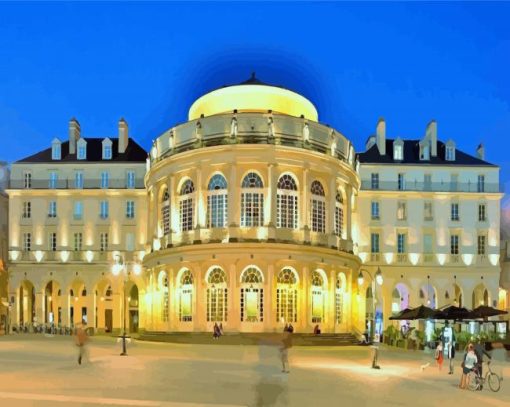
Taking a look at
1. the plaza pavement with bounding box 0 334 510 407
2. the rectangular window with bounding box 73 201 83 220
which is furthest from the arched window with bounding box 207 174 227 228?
the rectangular window with bounding box 73 201 83 220

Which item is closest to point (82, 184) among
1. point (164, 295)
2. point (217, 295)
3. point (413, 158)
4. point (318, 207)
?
point (164, 295)

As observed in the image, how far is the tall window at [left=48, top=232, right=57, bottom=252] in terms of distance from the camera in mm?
74250

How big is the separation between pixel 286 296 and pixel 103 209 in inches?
Answer: 1144

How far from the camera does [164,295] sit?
183 ft

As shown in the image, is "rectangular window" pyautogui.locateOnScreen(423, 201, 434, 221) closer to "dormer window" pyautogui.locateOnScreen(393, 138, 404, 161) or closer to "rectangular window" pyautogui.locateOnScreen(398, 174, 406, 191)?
"rectangular window" pyautogui.locateOnScreen(398, 174, 406, 191)

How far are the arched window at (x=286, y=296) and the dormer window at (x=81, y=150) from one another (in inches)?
1254

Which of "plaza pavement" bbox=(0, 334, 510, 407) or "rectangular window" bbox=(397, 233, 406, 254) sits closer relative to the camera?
"plaza pavement" bbox=(0, 334, 510, 407)

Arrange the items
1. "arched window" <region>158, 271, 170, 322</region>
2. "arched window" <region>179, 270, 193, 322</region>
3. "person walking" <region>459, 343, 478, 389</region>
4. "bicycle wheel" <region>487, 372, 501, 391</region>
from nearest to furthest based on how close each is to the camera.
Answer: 1. "person walking" <region>459, 343, 478, 389</region>
2. "bicycle wheel" <region>487, 372, 501, 391</region>
3. "arched window" <region>179, 270, 193, 322</region>
4. "arched window" <region>158, 271, 170, 322</region>

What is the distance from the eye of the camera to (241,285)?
51.2 metres

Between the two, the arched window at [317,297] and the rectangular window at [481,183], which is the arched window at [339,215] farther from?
the rectangular window at [481,183]

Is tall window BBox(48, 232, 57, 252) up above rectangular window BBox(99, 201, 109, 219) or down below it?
below

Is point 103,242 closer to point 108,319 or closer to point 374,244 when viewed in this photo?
point 108,319

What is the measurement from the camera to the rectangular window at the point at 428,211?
2904 inches

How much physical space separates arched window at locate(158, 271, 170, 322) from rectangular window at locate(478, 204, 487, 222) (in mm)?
34167
